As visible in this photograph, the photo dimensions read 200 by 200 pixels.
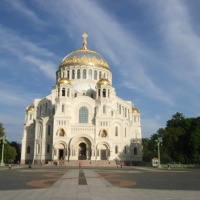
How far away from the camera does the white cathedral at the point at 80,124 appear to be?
53.7m

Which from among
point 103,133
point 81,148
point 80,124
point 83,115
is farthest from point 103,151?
point 83,115

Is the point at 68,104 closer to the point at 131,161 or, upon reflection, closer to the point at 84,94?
the point at 84,94

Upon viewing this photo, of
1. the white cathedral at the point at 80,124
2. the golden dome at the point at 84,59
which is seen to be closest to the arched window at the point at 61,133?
the white cathedral at the point at 80,124

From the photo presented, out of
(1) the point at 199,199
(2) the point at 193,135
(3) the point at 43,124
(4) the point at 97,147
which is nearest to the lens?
(1) the point at 199,199

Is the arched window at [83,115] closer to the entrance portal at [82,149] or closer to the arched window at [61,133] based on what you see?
the arched window at [61,133]

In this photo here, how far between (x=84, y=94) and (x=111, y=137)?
44.4 ft

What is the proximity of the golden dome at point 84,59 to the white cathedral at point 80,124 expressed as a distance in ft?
1.18

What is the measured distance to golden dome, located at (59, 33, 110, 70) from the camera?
68575mm

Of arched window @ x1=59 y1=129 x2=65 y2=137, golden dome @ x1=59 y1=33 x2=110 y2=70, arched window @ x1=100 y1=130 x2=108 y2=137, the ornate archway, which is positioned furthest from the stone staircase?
golden dome @ x1=59 y1=33 x2=110 y2=70

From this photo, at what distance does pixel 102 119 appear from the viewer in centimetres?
5512

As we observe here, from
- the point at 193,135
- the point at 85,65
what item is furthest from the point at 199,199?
the point at 85,65

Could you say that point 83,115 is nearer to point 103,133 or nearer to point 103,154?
point 103,133

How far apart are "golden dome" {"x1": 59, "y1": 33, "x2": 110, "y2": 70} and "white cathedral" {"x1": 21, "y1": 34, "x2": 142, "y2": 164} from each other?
0.36 metres

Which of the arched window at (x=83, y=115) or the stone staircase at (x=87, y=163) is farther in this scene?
the arched window at (x=83, y=115)
